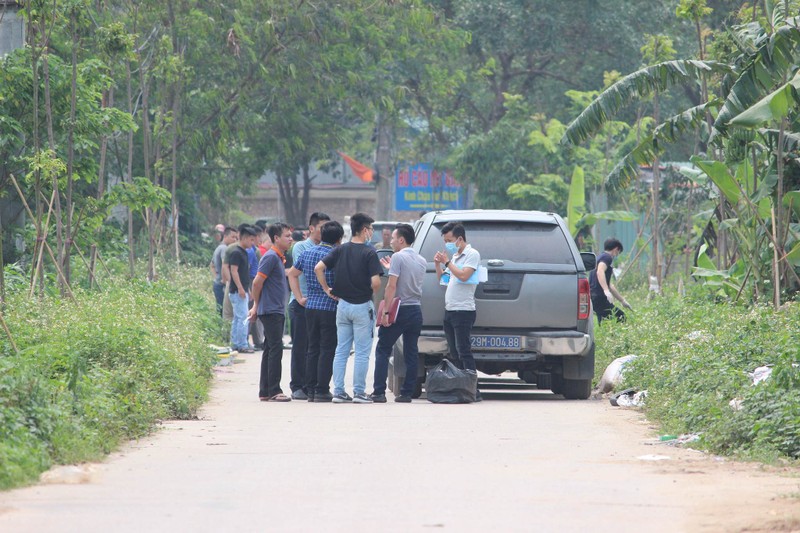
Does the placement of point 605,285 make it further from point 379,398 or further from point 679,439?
point 679,439

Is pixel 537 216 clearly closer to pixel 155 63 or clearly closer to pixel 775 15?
pixel 775 15

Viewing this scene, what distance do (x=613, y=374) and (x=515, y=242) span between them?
1.88 meters

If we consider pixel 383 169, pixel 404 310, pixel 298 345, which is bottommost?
pixel 298 345

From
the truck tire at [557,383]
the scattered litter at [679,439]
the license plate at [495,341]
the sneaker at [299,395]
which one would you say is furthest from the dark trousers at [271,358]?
the scattered litter at [679,439]

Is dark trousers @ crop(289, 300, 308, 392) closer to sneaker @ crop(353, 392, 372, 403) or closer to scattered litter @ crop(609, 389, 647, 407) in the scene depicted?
sneaker @ crop(353, 392, 372, 403)

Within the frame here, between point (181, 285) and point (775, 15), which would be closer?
point (775, 15)

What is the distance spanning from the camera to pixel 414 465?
9.10 m

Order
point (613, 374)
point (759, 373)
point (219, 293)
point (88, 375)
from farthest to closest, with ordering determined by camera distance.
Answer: point (219, 293)
point (613, 374)
point (759, 373)
point (88, 375)

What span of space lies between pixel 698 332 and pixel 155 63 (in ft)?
43.7

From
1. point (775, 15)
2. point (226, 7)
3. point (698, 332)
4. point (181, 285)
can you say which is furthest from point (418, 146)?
point (698, 332)

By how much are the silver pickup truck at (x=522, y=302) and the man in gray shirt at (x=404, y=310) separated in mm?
308

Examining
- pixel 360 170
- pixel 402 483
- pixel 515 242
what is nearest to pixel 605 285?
pixel 515 242

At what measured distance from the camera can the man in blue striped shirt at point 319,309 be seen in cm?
1405

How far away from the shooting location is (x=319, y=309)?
14.1 metres
